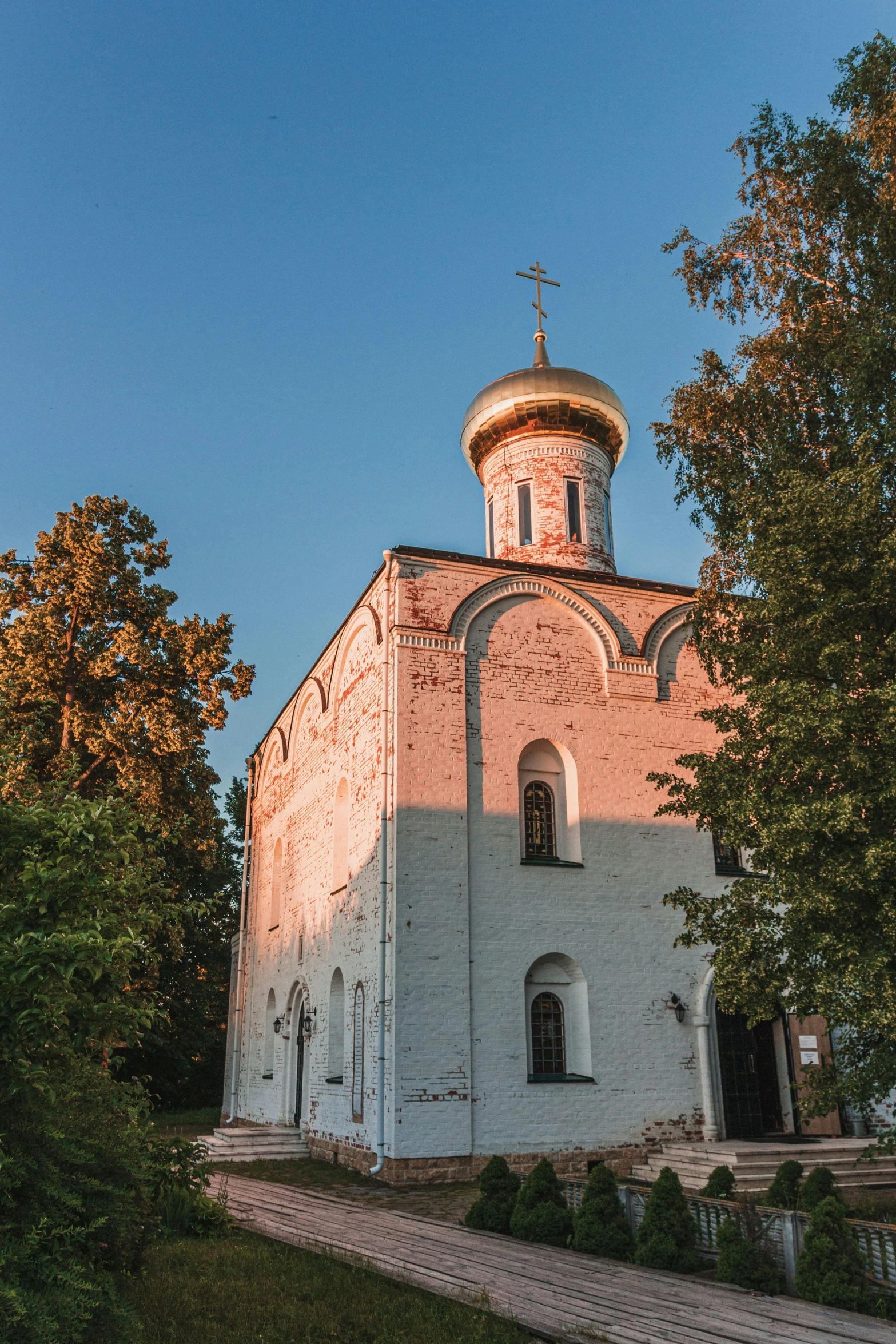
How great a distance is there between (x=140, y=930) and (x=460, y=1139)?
8328 millimetres

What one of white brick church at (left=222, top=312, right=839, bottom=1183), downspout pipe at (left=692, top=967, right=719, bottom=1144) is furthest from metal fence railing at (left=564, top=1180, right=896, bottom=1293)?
downspout pipe at (left=692, top=967, right=719, bottom=1144)

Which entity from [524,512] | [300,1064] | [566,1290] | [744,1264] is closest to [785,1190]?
[744,1264]

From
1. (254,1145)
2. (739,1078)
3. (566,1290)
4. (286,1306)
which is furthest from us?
(254,1145)

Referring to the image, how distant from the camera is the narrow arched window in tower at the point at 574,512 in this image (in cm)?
1766

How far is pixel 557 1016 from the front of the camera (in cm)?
1349

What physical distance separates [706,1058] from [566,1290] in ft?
24.3

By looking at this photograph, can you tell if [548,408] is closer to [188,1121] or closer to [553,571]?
[553,571]

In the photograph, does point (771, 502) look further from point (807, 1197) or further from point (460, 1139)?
point (460, 1139)

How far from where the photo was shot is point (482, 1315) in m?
6.21

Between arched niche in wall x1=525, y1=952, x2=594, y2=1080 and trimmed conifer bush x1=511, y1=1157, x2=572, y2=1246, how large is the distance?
4.16 m

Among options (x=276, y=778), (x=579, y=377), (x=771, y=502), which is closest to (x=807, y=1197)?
(x=771, y=502)

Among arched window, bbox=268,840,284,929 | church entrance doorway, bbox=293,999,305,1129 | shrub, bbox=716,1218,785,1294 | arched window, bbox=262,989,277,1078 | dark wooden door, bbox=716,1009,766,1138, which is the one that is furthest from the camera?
arched window, bbox=268,840,284,929

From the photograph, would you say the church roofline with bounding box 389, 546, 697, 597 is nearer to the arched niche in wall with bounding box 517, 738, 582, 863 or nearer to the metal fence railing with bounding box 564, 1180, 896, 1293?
the arched niche in wall with bounding box 517, 738, 582, 863

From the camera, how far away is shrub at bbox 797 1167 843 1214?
747 centimetres
